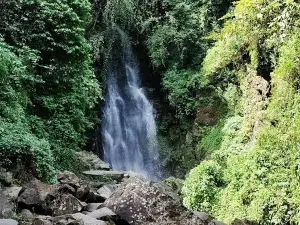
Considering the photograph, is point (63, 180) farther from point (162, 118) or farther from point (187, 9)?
point (187, 9)

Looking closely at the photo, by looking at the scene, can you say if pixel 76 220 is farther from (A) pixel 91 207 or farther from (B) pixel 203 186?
(B) pixel 203 186

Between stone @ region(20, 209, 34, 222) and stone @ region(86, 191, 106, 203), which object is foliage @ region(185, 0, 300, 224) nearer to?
stone @ region(86, 191, 106, 203)

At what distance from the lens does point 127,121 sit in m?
16.7

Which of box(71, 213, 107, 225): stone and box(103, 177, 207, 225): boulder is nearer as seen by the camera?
box(71, 213, 107, 225): stone

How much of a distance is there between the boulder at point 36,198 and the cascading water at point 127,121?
917cm

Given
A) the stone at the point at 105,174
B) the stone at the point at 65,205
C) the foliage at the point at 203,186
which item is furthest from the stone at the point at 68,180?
the stone at the point at 105,174

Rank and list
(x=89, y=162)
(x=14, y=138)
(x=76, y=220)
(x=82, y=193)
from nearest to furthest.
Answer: (x=76, y=220), (x=82, y=193), (x=14, y=138), (x=89, y=162)

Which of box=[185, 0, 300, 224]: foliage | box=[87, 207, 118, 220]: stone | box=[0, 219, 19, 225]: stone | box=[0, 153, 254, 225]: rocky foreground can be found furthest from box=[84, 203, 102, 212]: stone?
box=[185, 0, 300, 224]: foliage

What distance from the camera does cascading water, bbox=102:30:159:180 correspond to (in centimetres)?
1592

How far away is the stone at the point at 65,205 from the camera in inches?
242

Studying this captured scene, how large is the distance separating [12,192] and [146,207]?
2.03m

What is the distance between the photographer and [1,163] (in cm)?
691

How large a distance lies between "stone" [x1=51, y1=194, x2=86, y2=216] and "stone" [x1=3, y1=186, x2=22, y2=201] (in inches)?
21.7

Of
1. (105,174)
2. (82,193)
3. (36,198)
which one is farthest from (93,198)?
(105,174)
